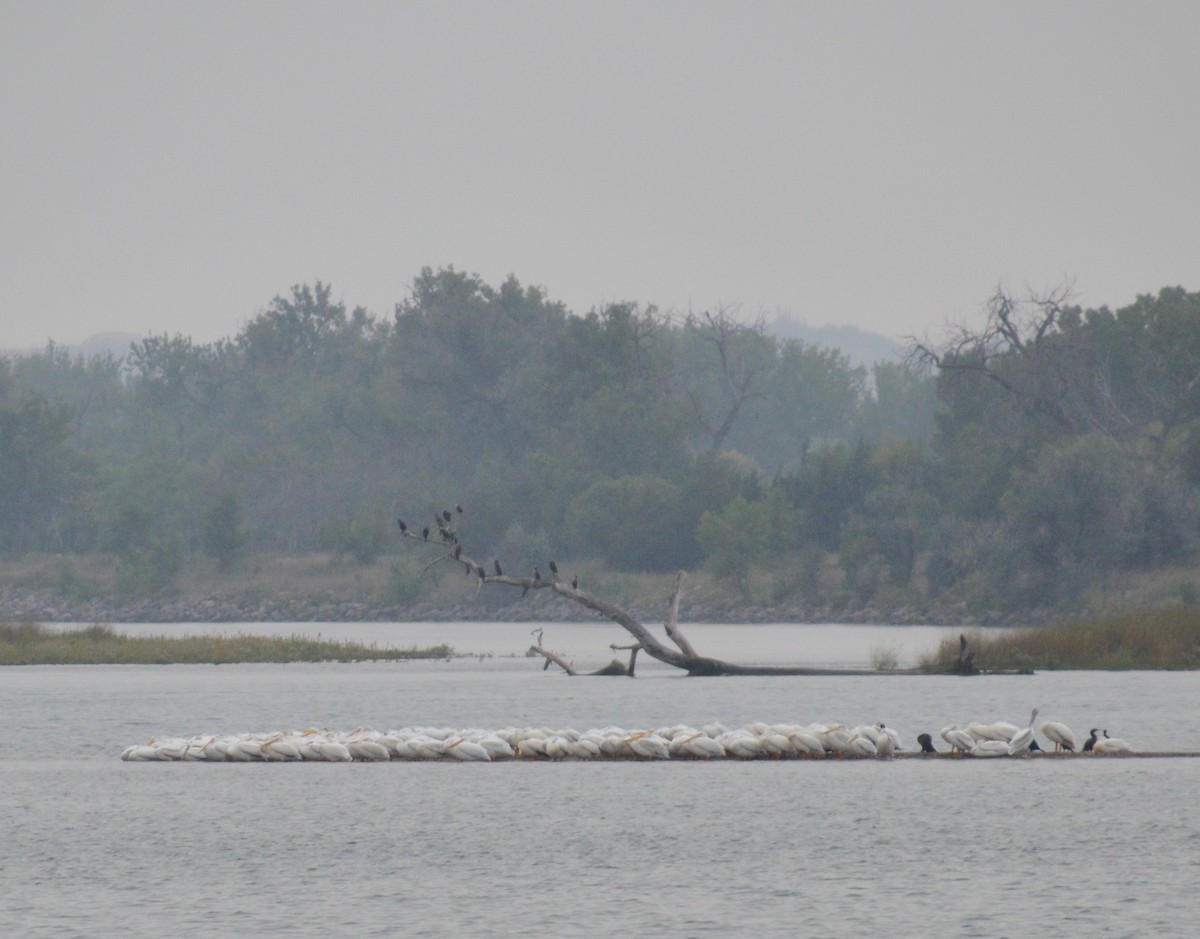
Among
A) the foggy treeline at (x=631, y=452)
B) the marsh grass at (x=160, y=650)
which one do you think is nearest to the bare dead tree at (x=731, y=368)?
the foggy treeline at (x=631, y=452)

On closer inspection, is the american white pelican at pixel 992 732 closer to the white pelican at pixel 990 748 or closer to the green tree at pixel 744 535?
the white pelican at pixel 990 748

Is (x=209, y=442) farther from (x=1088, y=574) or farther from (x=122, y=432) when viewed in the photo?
(x=1088, y=574)

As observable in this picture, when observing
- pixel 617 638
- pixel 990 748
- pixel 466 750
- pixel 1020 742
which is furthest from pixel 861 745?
pixel 617 638

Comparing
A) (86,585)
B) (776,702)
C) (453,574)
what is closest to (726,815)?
(776,702)

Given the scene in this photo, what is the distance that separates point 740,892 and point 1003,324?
9068cm

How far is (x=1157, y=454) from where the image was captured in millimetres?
98250

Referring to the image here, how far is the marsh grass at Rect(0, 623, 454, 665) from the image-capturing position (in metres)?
65.6

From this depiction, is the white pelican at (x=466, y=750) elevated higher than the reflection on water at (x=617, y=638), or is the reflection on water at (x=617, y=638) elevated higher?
the reflection on water at (x=617, y=638)

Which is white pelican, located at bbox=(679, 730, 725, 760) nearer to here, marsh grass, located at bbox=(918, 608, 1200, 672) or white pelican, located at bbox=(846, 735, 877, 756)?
white pelican, located at bbox=(846, 735, 877, 756)

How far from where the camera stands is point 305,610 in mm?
121188

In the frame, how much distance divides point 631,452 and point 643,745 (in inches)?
3735

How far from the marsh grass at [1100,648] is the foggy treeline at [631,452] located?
119 ft

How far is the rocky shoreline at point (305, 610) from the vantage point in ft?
367

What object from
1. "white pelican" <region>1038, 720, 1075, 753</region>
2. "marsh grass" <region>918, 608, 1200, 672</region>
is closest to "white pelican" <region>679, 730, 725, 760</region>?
"white pelican" <region>1038, 720, 1075, 753</region>
